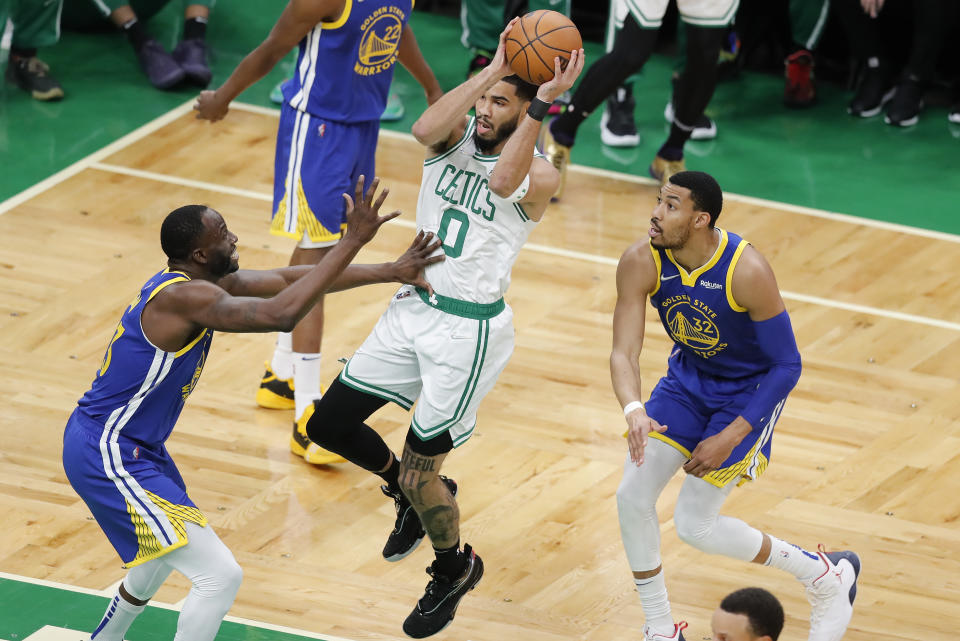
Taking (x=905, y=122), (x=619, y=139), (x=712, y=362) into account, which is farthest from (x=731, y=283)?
(x=905, y=122)

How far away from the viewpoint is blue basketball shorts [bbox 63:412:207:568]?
4836 mm

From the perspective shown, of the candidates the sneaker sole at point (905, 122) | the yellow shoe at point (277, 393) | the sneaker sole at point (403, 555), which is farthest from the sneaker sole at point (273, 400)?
the sneaker sole at point (905, 122)

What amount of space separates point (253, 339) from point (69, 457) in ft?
9.72

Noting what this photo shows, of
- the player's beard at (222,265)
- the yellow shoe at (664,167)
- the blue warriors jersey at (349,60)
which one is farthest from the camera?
the yellow shoe at (664,167)

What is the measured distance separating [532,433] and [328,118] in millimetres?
1762

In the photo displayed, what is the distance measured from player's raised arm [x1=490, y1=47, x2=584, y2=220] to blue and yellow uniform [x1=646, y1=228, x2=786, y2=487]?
519mm

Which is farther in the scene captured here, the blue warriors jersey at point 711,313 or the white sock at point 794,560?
the white sock at point 794,560

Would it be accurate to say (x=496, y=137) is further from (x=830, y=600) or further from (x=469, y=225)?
(x=830, y=600)

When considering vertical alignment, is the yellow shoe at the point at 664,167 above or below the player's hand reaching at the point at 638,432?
below

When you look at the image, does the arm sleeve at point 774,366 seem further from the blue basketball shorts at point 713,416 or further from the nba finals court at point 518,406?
the nba finals court at point 518,406

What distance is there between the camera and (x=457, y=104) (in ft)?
17.1

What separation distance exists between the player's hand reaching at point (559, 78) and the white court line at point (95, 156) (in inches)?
193

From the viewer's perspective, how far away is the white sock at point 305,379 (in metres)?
6.95

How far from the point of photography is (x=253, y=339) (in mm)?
7863
